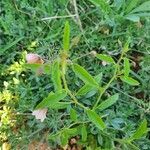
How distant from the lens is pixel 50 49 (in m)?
1.95

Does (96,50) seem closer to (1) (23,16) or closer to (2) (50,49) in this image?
(2) (50,49)

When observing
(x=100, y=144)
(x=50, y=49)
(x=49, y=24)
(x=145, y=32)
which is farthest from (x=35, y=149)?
(x=145, y=32)

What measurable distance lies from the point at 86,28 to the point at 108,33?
0.10m

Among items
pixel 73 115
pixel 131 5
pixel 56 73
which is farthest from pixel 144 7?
pixel 56 73

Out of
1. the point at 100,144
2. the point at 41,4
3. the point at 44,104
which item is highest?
the point at 41,4

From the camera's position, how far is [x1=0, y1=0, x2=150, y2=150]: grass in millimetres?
1856

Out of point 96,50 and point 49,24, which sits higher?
point 49,24

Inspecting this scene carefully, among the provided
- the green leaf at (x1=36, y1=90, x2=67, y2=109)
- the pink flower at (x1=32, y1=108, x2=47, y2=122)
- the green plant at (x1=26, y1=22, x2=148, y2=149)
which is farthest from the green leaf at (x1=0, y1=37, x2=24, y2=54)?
the green leaf at (x1=36, y1=90, x2=67, y2=109)

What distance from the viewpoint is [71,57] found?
6.37ft

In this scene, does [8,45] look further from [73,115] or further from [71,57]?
[73,115]

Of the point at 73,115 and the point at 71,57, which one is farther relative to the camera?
the point at 71,57

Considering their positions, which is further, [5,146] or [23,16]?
[23,16]

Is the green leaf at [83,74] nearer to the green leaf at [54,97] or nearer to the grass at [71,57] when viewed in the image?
the green leaf at [54,97]

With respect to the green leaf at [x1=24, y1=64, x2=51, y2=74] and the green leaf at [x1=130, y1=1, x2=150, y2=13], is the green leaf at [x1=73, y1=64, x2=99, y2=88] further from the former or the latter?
the green leaf at [x1=130, y1=1, x2=150, y2=13]
